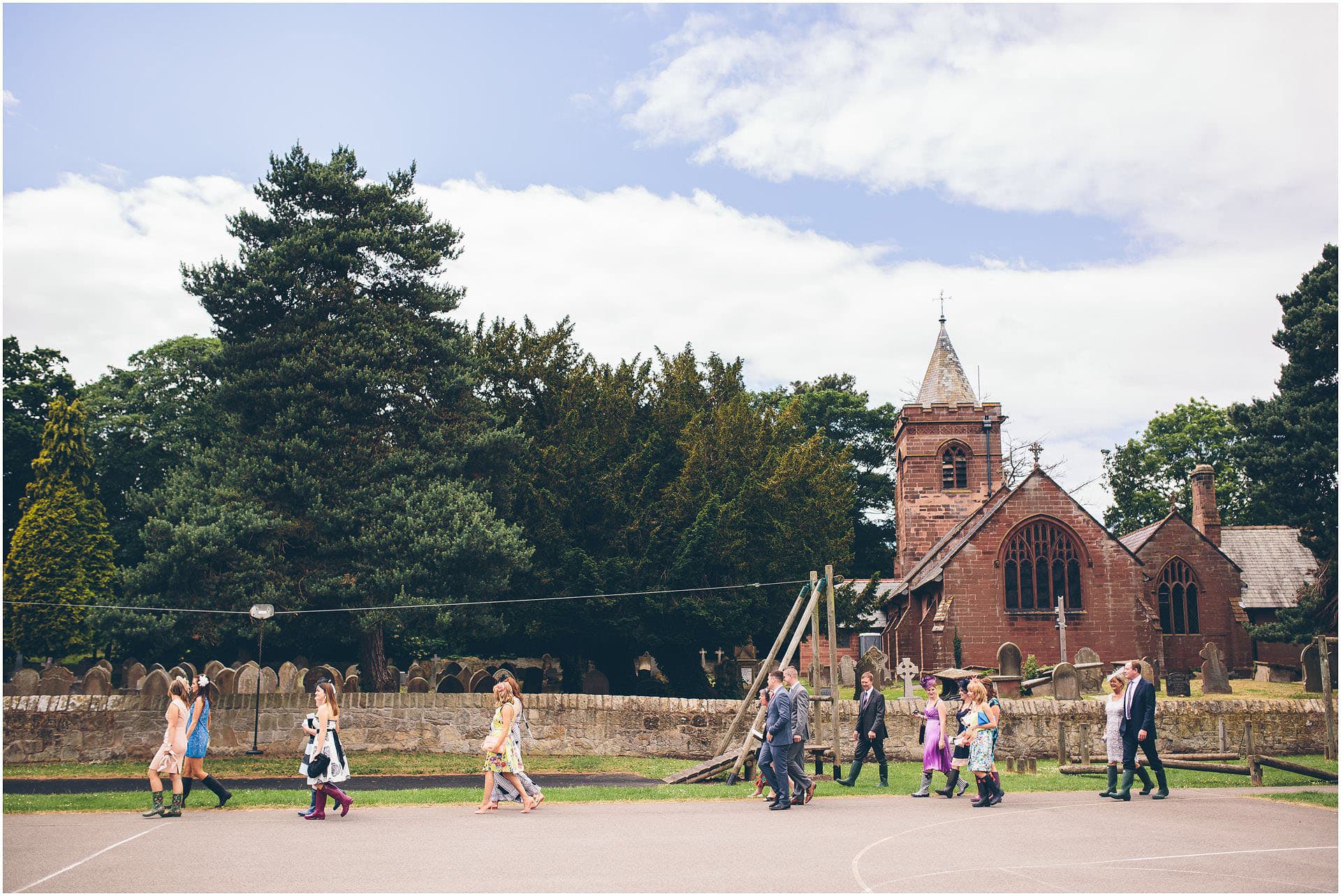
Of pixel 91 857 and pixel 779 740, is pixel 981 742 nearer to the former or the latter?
pixel 779 740

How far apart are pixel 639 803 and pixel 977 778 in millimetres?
4201

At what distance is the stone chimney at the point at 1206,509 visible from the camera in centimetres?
4681

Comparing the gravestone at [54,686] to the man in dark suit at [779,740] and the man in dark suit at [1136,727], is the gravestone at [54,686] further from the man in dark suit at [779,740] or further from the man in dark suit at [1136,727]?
the man in dark suit at [1136,727]

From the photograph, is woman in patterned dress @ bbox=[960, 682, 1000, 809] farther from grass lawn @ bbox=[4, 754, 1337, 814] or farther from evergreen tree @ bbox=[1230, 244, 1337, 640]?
evergreen tree @ bbox=[1230, 244, 1337, 640]

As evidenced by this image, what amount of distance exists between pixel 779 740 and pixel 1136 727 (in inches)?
168

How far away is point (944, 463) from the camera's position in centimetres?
5619

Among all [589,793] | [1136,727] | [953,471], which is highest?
[953,471]

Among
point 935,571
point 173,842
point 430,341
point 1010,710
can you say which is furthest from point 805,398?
point 173,842

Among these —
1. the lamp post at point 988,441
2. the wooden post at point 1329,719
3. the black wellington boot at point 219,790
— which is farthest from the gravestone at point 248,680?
the lamp post at point 988,441

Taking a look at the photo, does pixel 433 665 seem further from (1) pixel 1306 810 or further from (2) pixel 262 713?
(1) pixel 1306 810

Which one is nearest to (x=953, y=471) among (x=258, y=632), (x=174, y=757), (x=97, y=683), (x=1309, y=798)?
(x=258, y=632)

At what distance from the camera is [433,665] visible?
107 feet

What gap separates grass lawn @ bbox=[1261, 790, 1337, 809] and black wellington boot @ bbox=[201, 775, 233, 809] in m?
12.9

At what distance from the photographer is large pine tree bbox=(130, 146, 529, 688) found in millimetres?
25750
